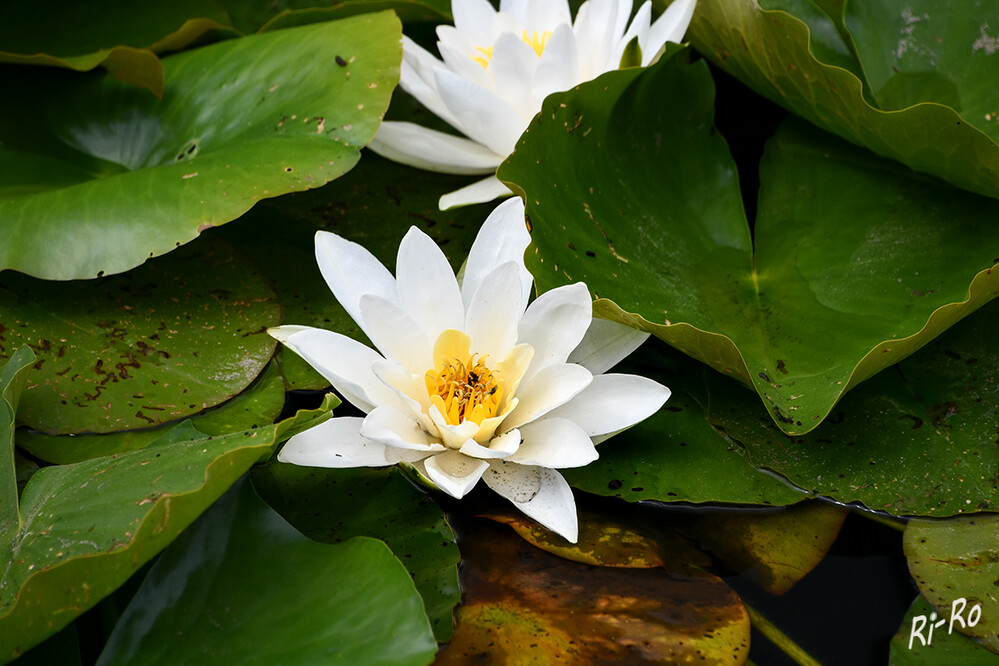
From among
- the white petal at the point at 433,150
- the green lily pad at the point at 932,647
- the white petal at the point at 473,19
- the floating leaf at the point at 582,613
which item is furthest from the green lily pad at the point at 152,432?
the green lily pad at the point at 932,647

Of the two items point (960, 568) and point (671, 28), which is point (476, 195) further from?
point (960, 568)

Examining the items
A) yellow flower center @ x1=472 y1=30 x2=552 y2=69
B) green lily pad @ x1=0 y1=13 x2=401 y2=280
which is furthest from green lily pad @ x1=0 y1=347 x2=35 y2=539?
yellow flower center @ x1=472 y1=30 x2=552 y2=69

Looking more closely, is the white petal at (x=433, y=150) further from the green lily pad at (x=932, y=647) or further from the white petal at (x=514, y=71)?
the green lily pad at (x=932, y=647)

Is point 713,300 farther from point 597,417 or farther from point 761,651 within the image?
point 761,651

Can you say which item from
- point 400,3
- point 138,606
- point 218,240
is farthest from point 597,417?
point 400,3

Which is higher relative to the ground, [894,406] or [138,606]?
[894,406]

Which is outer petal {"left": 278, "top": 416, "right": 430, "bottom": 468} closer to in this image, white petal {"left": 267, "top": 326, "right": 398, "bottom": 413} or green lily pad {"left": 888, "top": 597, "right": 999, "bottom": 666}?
white petal {"left": 267, "top": 326, "right": 398, "bottom": 413}

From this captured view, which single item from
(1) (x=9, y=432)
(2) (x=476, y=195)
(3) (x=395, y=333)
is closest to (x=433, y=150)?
(2) (x=476, y=195)
